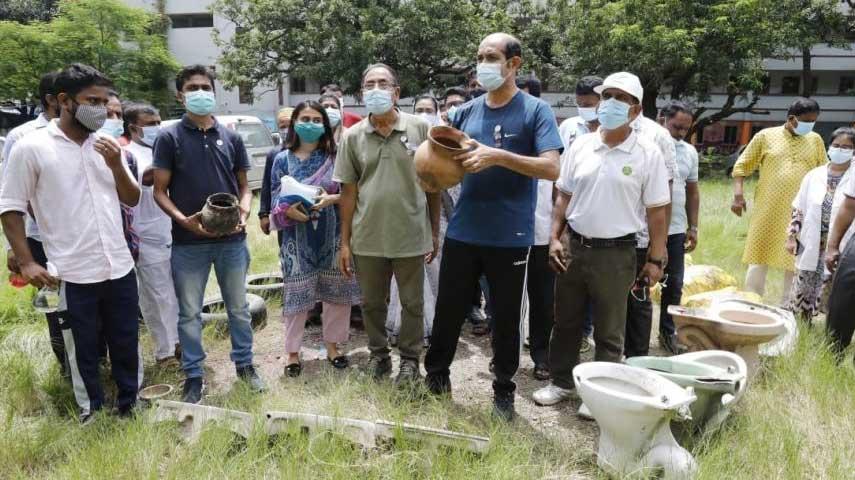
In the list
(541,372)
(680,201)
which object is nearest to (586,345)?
(541,372)

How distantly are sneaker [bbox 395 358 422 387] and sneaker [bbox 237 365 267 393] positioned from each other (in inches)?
32.5

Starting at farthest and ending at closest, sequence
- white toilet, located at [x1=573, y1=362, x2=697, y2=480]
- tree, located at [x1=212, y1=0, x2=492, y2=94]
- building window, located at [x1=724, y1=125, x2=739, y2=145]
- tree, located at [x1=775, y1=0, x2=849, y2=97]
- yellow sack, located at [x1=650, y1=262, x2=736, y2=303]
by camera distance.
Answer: building window, located at [x1=724, y1=125, x2=739, y2=145]
tree, located at [x1=212, y1=0, x2=492, y2=94]
tree, located at [x1=775, y1=0, x2=849, y2=97]
yellow sack, located at [x1=650, y1=262, x2=736, y2=303]
white toilet, located at [x1=573, y1=362, x2=697, y2=480]

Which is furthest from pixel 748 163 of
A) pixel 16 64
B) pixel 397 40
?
pixel 16 64

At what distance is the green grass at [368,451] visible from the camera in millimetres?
2594

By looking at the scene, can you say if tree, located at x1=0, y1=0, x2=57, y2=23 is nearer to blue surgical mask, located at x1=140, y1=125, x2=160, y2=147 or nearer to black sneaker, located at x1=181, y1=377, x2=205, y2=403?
blue surgical mask, located at x1=140, y1=125, x2=160, y2=147

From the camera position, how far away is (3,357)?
372 centimetres

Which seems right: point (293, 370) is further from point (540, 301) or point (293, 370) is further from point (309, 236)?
point (540, 301)

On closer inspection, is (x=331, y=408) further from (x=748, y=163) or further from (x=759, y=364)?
(x=748, y=163)

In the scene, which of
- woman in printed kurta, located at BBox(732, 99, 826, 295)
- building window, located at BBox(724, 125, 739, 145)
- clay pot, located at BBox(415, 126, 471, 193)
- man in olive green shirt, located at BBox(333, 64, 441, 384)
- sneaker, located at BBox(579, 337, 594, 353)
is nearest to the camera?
clay pot, located at BBox(415, 126, 471, 193)

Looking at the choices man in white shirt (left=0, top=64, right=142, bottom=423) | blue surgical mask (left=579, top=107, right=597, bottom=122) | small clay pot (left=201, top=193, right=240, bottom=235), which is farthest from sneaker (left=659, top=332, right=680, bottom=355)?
man in white shirt (left=0, top=64, right=142, bottom=423)

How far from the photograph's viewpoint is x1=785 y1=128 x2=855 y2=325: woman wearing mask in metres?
4.66

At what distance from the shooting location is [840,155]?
4.62m

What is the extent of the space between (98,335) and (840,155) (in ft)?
17.5

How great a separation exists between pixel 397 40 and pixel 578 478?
664 inches
